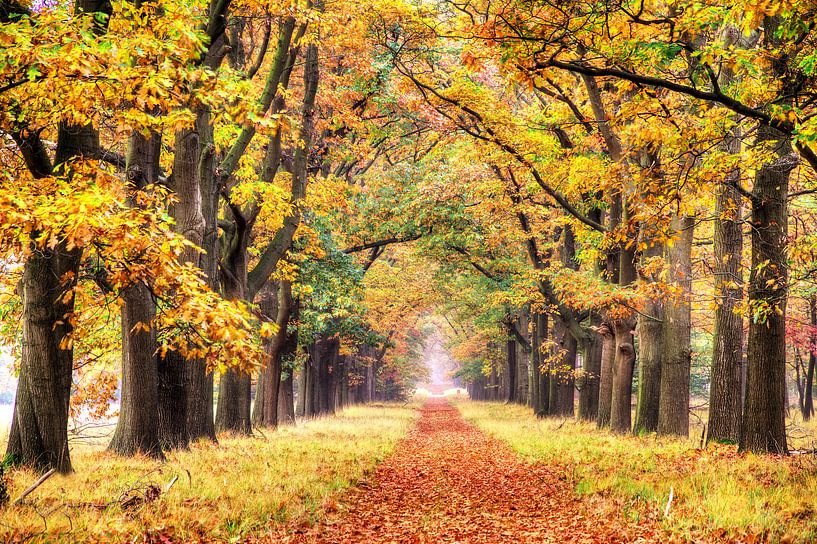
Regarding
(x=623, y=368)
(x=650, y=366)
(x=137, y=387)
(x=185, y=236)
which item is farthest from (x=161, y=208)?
(x=623, y=368)

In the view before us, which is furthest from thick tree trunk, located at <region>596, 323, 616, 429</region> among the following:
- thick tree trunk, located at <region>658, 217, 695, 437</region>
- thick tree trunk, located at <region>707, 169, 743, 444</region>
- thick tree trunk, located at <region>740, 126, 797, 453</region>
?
thick tree trunk, located at <region>740, 126, 797, 453</region>

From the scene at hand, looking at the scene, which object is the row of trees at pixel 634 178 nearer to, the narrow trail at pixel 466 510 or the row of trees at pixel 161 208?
the row of trees at pixel 161 208

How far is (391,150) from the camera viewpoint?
23.7m

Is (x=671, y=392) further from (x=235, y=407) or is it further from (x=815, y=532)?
(x=235, y=407)

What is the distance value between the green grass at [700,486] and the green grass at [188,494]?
3.87m

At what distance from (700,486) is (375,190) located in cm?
1647

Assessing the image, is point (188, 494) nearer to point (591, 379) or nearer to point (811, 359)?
point (591, 379)

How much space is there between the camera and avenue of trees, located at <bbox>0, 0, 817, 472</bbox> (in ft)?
18.6

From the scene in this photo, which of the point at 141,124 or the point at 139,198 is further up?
the point at 141,124

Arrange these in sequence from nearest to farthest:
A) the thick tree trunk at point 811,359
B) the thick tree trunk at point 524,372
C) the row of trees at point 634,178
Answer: the row of trees at point 634,178
the thick tree trunk at point 811,359
the thick tree trunk at point 524,372

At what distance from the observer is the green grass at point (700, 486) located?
6.12m

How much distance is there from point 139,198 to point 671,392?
12.1 meters

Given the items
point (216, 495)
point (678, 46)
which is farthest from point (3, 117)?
point (678, 46)

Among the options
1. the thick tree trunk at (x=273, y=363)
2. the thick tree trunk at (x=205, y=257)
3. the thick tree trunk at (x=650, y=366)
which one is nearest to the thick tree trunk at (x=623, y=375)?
the thick tree trunk at (x=650, y=366)
